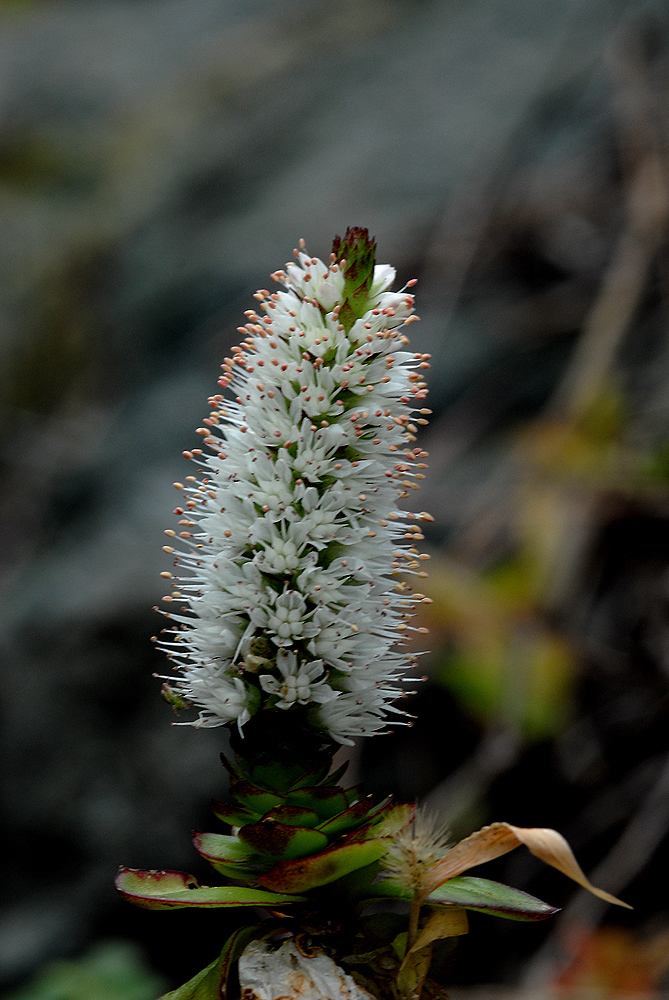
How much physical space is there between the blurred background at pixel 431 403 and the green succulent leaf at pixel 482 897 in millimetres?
151

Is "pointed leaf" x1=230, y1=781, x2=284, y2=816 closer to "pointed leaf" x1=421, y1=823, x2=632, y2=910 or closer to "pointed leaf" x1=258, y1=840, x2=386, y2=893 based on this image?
"pointed leaf" x1=258, y1=840, x2=386, y2=893

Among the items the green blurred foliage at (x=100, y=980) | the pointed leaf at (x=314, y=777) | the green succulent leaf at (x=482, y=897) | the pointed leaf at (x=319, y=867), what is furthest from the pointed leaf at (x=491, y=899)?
the green blurred foliage at (x=100, y=980)

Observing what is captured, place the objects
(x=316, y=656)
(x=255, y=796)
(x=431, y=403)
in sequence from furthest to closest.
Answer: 1. (x=431, y=403)
2. (x=316, y=656)
3. (x=255, y=796)

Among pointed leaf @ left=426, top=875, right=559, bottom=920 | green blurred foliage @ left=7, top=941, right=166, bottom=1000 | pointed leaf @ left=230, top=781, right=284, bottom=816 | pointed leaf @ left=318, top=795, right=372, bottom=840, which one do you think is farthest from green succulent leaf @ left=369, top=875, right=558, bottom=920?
green blurred foliage @ left=7, top=941, right=166, bottom=1000

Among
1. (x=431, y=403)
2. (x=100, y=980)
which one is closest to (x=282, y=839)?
(x=100, y=980)

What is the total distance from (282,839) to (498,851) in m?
0.34

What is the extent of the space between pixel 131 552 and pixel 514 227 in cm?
333

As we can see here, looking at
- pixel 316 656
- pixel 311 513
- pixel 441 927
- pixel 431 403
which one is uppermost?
pixel 431 403

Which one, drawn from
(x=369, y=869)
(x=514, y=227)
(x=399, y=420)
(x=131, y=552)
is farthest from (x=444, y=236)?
(x=369, y=869)

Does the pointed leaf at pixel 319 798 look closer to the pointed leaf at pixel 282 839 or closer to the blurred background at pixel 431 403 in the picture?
the pointed leaf at pixel 282 839

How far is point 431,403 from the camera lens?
18.0ft

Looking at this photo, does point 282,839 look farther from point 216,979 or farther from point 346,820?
point 216,979

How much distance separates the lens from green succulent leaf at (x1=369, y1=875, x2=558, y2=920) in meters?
1.33

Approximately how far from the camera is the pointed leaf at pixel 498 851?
4.58ft
